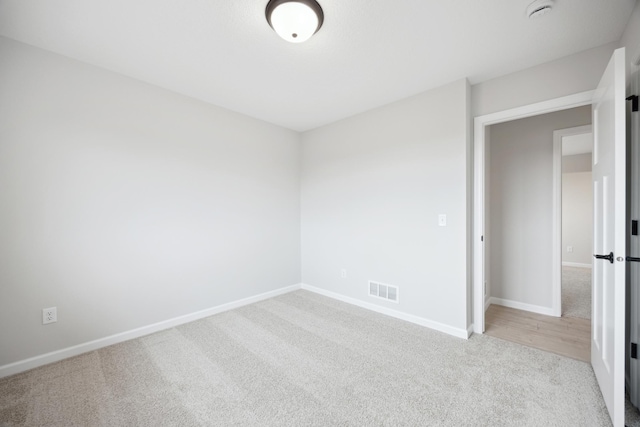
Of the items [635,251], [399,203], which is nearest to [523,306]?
[635,251]

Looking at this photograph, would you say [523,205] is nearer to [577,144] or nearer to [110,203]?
[577,144]

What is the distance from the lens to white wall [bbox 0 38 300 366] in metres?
2.02

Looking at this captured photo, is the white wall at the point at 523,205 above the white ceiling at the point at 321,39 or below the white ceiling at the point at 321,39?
below

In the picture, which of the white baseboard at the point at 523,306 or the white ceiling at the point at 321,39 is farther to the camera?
the white baseboard at the point at 523,306

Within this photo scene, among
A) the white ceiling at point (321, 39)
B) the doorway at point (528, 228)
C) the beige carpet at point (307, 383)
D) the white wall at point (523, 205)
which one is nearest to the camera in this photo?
the beige carpet at point (307, 383)

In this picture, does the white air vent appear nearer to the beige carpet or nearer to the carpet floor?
the beige carpet

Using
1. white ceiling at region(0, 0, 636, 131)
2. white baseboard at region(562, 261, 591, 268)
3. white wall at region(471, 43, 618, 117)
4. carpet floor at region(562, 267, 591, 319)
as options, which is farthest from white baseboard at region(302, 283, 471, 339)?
white baseboard at region(562, 261, 591, 268)

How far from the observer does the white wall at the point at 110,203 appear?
6.62ft

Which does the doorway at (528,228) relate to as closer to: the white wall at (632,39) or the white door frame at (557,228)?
the white door frame at (557,228)

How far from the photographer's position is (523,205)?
330cm

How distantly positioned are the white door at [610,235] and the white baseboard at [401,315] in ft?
3.08

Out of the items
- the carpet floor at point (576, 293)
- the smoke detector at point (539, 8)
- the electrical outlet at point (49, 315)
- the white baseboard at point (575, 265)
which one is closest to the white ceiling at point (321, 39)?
the smoke detector at point (539, 8)

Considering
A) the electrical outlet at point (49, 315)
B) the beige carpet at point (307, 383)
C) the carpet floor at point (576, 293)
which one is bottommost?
the beige carpet at point (307, 383)

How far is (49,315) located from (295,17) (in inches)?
118
